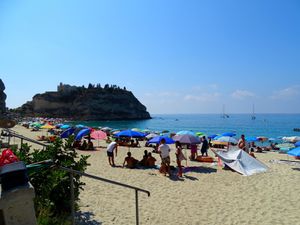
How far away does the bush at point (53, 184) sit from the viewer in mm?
Answer: 5289

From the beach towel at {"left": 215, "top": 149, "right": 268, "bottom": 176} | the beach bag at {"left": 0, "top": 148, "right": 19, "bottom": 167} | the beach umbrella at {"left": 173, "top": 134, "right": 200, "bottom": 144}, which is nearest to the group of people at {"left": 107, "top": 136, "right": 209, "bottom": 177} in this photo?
the beach umbrella at {"left": 173, "top": 134, "right": 200, "bottom": 144}

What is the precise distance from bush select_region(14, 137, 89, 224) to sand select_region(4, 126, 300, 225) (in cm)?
112

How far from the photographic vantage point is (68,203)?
6.22 metres

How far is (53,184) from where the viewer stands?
5.49m

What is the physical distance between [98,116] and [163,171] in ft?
350

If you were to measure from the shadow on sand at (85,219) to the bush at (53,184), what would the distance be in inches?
21.4

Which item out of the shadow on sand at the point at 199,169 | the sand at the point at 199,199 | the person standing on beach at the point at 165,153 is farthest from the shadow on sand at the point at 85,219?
the shadow on sand at the point at 199,169

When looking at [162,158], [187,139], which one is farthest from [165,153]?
[187,139]

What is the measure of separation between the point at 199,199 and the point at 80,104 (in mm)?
111949

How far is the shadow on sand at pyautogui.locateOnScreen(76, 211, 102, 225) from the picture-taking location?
6.59 meters

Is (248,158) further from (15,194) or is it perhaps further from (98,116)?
(98,116)

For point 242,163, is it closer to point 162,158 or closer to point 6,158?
point 162,158

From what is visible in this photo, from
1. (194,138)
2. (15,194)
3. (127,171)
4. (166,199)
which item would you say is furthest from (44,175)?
(194,138)

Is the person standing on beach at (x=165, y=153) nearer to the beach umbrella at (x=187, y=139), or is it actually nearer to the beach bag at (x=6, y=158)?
the beach umbrella at (x=187, y=139)
